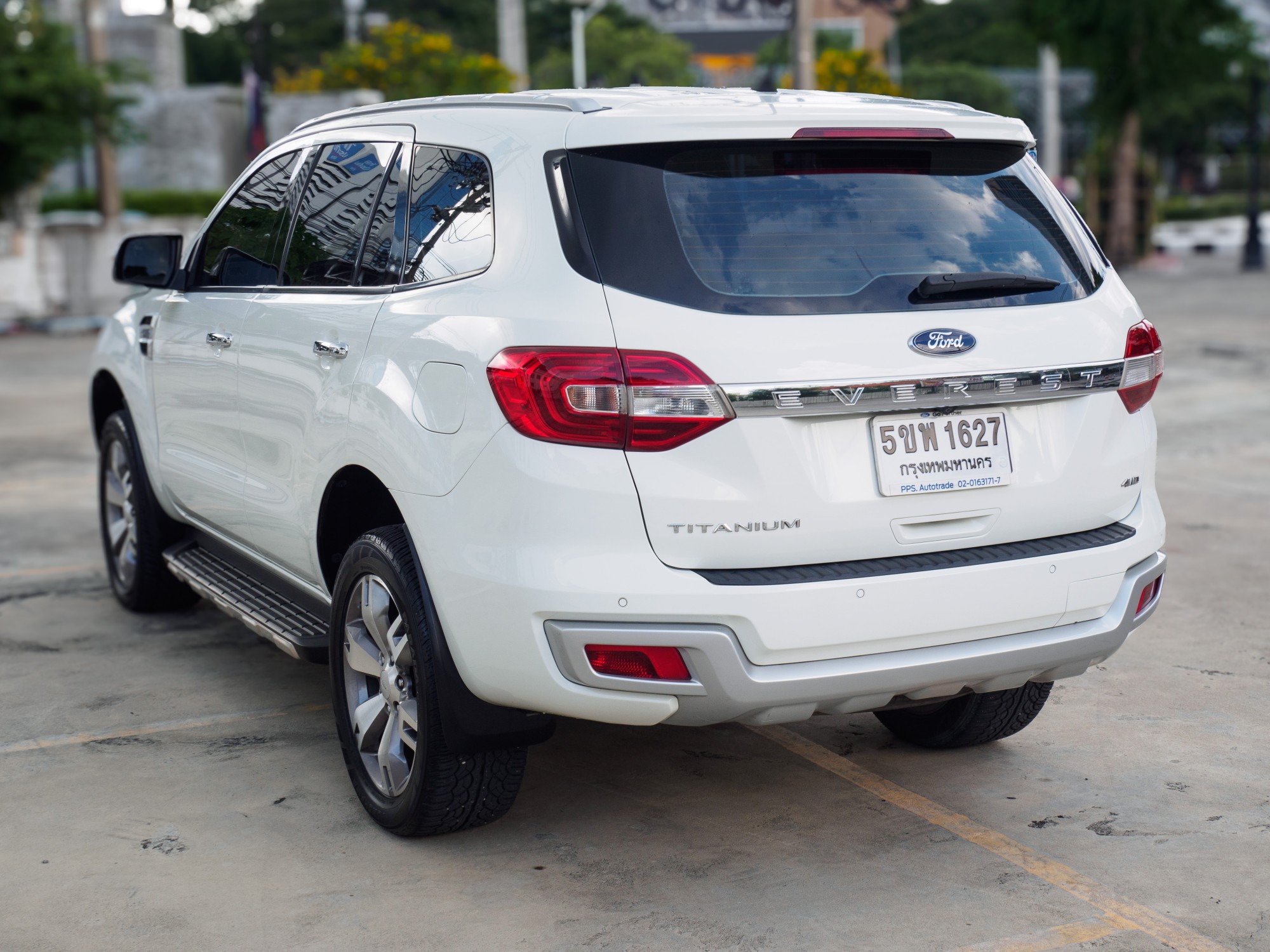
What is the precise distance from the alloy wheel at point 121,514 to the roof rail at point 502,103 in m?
2.17

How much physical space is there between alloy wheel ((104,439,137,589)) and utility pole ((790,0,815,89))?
1393 centimetres

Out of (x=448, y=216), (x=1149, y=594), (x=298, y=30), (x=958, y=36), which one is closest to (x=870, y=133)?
(x=448, y=216)

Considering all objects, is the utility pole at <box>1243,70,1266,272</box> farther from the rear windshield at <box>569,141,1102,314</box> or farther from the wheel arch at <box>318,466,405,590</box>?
the wheel arch at <box>318,466,405,590</box>

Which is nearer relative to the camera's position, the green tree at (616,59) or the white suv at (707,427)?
the white suv at (707,427)

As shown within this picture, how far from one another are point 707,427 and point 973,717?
5.61 feet

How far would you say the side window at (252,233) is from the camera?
4.90 m

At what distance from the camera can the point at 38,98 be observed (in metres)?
22.9

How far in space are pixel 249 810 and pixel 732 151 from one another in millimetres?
2224

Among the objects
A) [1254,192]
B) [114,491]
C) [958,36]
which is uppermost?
[958,36]

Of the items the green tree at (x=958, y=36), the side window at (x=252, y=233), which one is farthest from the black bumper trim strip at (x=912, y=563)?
the green tree at (x=958, y=36)

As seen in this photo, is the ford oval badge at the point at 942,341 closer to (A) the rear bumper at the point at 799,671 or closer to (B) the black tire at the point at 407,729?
(A) the rear bumper at the point at 799,671

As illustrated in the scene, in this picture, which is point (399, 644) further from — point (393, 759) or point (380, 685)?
point (393, 759)

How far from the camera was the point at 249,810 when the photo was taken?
430 centimetres

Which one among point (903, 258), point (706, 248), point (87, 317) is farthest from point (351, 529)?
point (87, 317)
